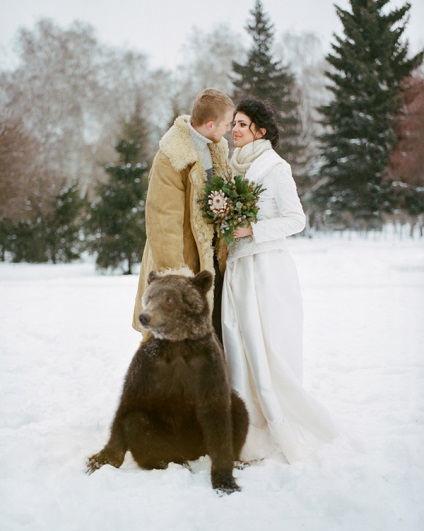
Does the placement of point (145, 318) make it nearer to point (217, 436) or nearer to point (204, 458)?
point (217, 436)

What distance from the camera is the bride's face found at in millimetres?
3521

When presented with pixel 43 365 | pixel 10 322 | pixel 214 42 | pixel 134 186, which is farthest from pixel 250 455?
pixel 214 42

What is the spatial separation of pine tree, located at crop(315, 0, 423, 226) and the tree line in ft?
0.17

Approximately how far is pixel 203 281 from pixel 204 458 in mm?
1100

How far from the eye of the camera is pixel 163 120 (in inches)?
1309

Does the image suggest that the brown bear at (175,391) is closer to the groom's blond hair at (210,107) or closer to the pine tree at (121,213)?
the groom's blond hair at (210,107)

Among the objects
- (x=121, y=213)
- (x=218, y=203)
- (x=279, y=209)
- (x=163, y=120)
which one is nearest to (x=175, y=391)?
(x=218, y=203)

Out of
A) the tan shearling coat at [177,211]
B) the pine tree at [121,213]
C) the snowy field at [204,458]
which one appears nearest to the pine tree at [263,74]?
the pine tree at [121,213]

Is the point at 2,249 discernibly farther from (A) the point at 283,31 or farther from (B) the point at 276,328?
(B) the point at 276,328

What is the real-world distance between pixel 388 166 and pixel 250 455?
69.8 ft

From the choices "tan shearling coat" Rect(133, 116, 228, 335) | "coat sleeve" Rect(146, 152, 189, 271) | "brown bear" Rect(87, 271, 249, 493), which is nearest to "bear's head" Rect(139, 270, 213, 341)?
"brown bear" Rect(87, 271, 249, 493)

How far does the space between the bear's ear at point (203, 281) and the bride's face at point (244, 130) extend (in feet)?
3.96

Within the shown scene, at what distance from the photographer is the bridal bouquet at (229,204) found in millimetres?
3104

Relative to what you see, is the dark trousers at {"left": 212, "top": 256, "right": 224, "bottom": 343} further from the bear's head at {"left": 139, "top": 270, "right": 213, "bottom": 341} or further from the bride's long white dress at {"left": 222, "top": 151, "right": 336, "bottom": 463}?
the bear's head at {"left": 139, "top": 270, "right": 213, "bottom": 341}
